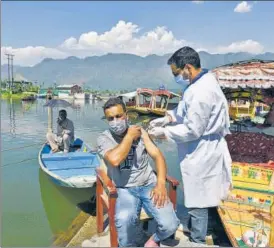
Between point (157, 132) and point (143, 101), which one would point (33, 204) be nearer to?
point (157, 132)

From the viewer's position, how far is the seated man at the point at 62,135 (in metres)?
7.60

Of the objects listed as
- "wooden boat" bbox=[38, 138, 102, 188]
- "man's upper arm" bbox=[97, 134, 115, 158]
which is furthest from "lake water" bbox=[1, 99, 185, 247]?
"man's upper arm" bbox=[97, 134, 115, 158]

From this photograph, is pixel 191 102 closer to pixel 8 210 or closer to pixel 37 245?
pixel 37 245

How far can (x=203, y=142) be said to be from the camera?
259 centimetres

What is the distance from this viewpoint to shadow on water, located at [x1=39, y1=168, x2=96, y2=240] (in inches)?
216

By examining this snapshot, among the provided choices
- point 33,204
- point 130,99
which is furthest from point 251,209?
point 130,99

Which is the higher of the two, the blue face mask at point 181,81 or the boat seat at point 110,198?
the blue face mask at point 181,81

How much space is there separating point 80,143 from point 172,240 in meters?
5.80

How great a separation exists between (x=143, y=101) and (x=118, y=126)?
75.8ft

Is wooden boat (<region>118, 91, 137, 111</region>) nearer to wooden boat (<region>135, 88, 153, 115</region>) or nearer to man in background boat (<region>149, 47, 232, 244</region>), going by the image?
wooden boat (<region>135, 88, 153, 115</region>)

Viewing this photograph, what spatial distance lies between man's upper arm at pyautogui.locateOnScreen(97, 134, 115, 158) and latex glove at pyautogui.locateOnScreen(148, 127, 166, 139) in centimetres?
32

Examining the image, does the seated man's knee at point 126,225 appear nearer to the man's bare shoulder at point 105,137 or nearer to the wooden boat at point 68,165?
the man's bare shoulder at point 105,137

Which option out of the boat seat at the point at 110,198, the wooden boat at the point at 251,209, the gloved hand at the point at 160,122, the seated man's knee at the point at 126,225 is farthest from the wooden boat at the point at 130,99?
the seated man's knee at the point at 126,225

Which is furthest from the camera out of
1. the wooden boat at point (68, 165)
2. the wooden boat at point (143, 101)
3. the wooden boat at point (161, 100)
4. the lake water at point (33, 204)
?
the wooden boat at point (143, 101)
